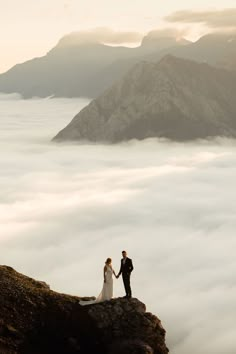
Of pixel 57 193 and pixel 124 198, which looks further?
pixel 57 193

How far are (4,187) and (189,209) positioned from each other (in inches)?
3198

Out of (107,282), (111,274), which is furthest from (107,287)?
(111,274)

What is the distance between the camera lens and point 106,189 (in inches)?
7692

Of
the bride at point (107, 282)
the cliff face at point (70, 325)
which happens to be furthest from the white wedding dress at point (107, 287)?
the cliff face at point (70, 325)

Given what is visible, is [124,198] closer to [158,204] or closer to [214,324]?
[158,204]

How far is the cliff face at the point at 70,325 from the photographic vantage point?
29031 millimetres

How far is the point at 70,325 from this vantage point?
30.1m

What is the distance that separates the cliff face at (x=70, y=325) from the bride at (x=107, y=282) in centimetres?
45

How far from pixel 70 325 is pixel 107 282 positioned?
11.6 ft

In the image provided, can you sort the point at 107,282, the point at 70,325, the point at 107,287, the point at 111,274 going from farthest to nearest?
the point at 107,287 → the point at 70,325 → the point at 107,282 → the point at 111,274

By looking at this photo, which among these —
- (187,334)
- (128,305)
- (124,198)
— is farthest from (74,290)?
(124,198)

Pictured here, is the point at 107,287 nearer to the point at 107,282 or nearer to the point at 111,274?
the point at 107,282

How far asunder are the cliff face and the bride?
1.49 ft

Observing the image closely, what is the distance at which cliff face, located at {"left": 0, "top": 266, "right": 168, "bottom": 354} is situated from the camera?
2903 centimetres
